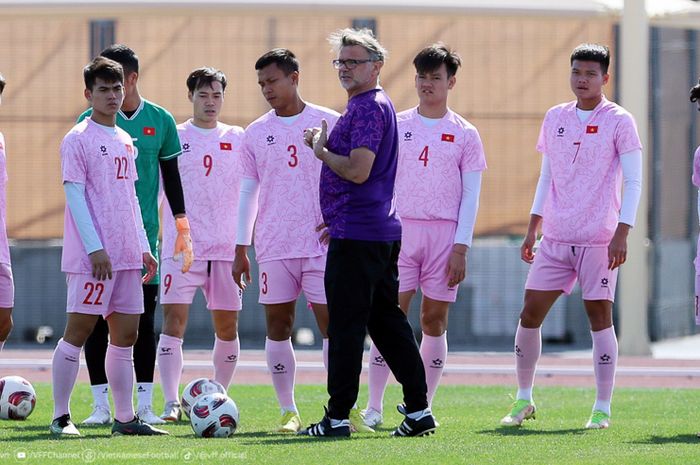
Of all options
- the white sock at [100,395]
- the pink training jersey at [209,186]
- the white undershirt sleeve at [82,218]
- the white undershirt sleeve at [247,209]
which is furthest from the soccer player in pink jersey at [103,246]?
the pink training jersey at [209,186]

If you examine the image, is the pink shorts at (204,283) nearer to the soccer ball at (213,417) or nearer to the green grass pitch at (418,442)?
the green grass pitch at (418,442)

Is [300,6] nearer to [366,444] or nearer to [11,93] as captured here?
[11,93]

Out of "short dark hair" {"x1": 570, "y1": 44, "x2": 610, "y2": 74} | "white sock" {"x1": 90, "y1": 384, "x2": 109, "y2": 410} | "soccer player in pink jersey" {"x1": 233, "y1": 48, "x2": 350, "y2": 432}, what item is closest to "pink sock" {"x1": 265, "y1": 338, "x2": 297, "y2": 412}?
"soccer player in pink jersey" {"x1": 233, "y1": 48, "x2": 350, "y2": 432}

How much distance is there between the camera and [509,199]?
1819 centimetres

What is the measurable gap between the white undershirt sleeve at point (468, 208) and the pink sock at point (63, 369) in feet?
7.91

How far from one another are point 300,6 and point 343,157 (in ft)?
34.4

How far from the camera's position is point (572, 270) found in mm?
9430

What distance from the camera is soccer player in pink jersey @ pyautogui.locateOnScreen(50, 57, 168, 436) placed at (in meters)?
8.26

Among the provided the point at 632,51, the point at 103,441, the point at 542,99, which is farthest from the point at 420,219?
the point at 542,99

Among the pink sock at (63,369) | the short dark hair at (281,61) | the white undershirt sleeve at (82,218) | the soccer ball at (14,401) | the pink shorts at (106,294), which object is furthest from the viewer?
the soccer ball at (14,401)

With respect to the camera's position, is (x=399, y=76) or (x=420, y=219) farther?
(x=399, y=76)

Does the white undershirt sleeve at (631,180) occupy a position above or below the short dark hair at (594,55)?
below

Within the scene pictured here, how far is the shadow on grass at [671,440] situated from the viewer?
27.4ft

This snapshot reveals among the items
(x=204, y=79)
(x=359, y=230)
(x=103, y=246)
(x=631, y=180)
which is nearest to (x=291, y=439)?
(x=359, y=230)
